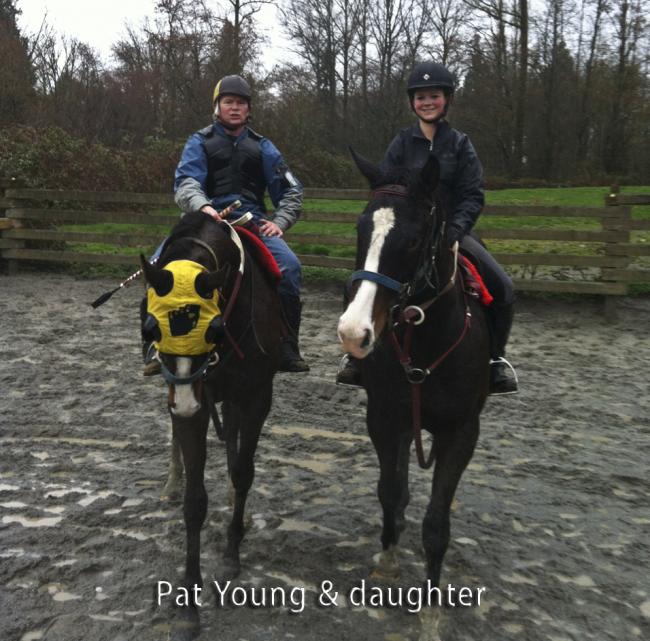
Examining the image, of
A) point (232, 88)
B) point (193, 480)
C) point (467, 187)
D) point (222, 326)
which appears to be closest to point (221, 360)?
point (222, 326)

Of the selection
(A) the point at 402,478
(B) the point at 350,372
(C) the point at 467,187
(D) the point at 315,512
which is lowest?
(D) the point at 315,512

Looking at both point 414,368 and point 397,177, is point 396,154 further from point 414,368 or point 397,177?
point 414,368

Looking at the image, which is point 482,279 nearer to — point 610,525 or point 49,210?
point 610,525

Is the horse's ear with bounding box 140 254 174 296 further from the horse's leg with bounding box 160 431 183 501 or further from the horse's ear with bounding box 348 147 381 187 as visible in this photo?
the horse's leg with bounding box 160 431 183 501

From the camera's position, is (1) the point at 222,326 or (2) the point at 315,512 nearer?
(1) the point at 222,326

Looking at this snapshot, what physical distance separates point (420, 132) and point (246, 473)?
2.15 metres

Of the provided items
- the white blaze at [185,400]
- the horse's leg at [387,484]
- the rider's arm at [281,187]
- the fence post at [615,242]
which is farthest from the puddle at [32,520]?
the fence post at [615,242]

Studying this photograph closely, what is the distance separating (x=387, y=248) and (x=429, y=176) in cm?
38

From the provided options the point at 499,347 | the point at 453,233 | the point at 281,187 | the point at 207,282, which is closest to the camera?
the point at 207,282

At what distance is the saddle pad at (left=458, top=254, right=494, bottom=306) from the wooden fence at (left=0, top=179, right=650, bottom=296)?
261 inches

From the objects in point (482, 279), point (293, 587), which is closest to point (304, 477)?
point (293, 587)

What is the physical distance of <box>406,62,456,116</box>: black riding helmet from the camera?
3510 millimetres

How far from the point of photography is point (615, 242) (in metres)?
9.52

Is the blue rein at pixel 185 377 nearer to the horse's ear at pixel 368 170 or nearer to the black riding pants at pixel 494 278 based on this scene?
the horse's ear at pixel 368 170
